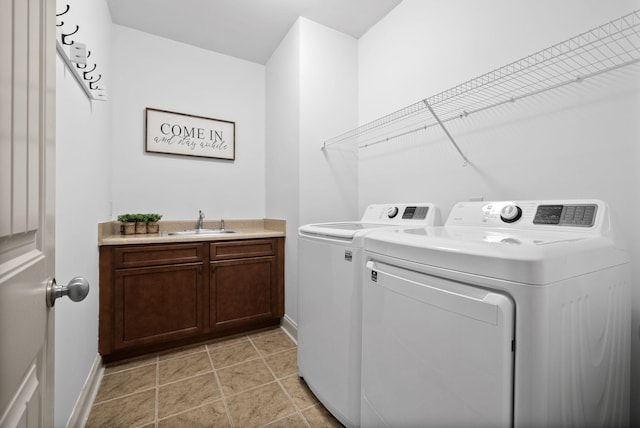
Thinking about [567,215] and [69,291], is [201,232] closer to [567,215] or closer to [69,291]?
[69,291]

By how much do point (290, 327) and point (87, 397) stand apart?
131 cm

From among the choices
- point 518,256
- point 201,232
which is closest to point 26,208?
point 518,256

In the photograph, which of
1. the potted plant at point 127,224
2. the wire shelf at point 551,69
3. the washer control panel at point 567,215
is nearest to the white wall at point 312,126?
the wire shelf at point 551,69

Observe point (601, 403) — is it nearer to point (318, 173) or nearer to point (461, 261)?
point (461, 261)

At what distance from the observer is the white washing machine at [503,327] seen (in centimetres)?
64

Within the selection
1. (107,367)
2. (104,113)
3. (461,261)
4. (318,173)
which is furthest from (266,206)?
(461,261)

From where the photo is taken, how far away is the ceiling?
6.84 feet

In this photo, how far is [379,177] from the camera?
7.28 feet

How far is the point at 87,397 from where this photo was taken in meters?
1.46

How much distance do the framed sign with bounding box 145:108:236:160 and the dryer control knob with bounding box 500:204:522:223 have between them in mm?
2351

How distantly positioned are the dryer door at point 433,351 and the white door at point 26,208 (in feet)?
2.87

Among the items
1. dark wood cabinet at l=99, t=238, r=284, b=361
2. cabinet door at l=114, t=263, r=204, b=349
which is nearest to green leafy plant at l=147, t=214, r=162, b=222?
dark wood cabinet at l=99, t=238, r=284, b=361

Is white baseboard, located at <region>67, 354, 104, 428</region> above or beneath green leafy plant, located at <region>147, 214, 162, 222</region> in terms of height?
beneath

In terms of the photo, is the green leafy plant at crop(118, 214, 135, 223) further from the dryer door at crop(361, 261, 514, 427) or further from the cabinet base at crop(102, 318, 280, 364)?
the dryer door at crop(361, 261, 514, 427)
